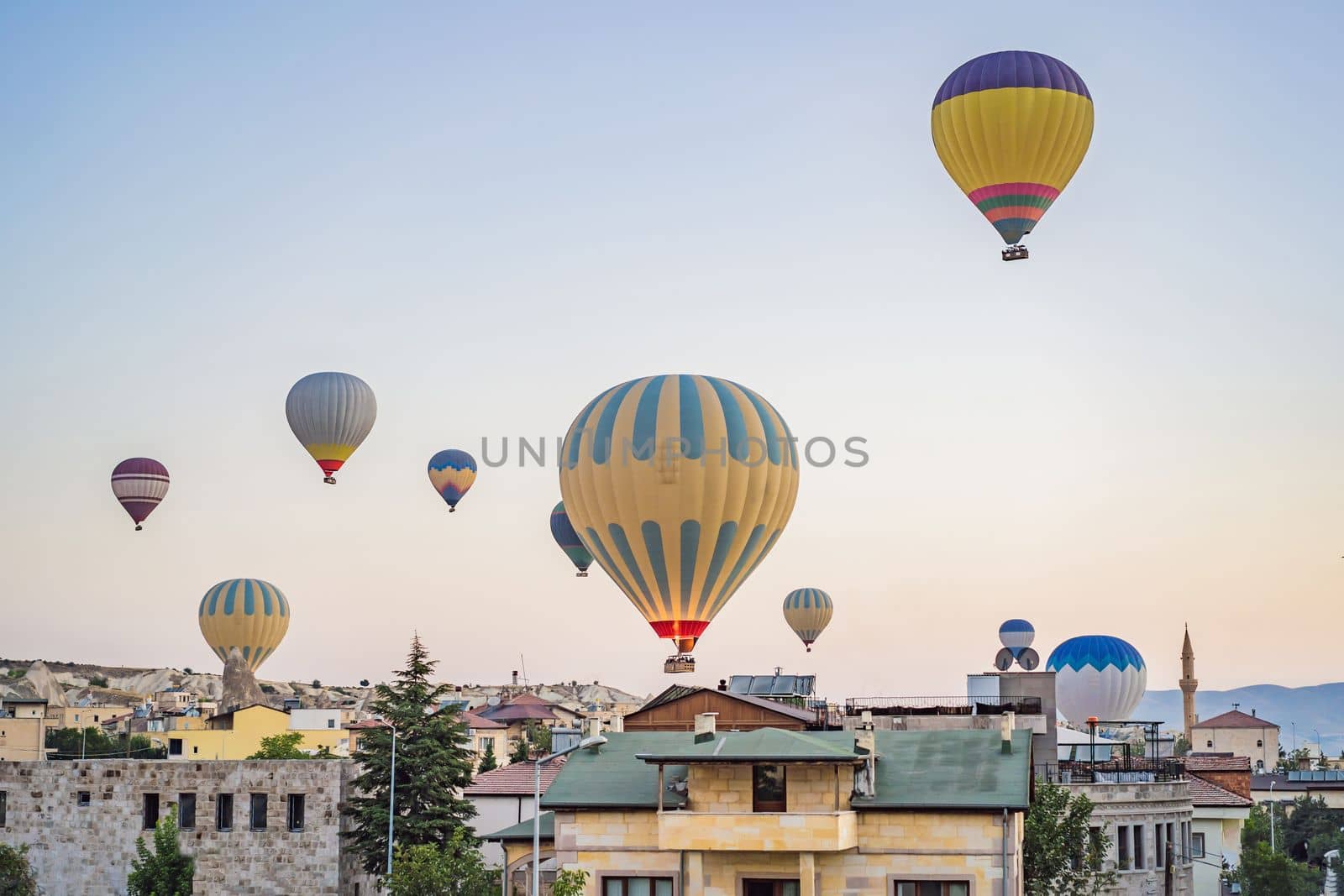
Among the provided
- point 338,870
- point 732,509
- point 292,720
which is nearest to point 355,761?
point 338,870

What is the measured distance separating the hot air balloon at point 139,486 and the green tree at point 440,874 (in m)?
60.9

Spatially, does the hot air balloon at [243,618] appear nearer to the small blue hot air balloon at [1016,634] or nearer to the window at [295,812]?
the window at [295,812]

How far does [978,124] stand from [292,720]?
235 feet

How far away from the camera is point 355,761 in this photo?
6322 centimetres

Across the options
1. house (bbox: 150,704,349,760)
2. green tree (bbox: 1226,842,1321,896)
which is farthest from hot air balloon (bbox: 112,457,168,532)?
green tree (bbox: 1226,842,1321,896)

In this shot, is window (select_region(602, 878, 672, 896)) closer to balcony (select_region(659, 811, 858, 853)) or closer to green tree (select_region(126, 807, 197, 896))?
balcony (select_region(659, 811, 858, 853))

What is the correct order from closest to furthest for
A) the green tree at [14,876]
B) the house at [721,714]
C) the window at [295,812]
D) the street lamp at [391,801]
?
1. the street lamp at [391,801]
2. the house at [721,714]
3. the window at [295,812]
4. the green tree at [14,876]

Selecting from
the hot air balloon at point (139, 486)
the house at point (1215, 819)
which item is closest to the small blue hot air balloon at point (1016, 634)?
the house at point (1215, 819)

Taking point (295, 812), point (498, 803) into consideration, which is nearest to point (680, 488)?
point (498, 803)

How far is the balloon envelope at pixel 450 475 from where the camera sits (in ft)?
355

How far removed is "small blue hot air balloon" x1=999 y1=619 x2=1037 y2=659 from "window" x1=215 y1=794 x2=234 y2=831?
97945mm

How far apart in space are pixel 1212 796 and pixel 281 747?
50521mm

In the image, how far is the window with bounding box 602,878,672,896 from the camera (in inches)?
1684

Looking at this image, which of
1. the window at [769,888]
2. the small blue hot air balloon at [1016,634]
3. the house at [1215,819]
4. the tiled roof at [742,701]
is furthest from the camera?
the small blue hot air balloon at [1016,634]
